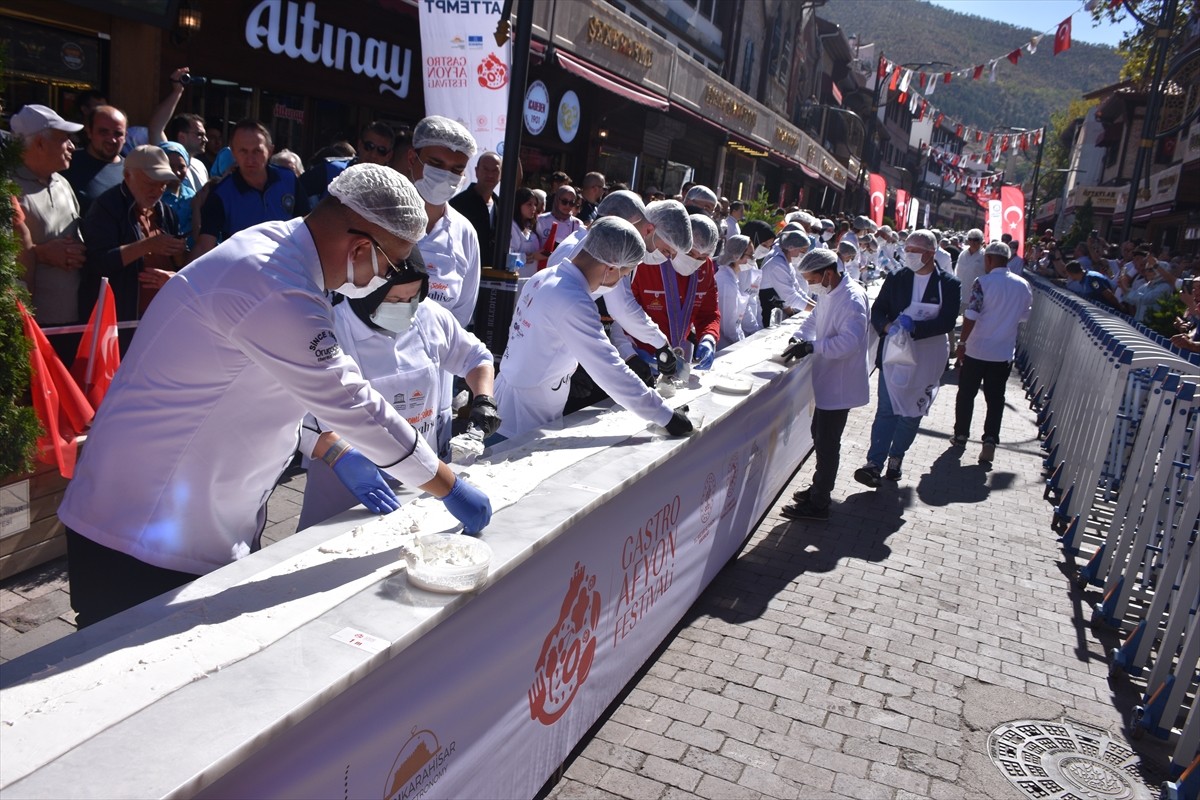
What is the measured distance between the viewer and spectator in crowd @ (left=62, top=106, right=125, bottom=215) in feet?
18.1

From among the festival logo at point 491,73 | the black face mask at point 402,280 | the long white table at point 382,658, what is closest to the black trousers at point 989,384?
the festival logo at point 491,73

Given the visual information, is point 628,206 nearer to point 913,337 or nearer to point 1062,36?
point 913,337

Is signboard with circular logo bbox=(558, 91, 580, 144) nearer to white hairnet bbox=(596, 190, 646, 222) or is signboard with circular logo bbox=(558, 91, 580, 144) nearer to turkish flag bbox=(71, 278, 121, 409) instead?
white hairnet bbox=(596, 190, 646, 222)

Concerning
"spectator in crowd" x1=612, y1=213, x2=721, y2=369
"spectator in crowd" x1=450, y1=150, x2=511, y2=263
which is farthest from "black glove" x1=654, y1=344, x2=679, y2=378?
"spectator in crowd" x1=450, y1=150, x2=511, y2=263

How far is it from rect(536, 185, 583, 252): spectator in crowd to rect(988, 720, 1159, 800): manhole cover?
6.73 meters

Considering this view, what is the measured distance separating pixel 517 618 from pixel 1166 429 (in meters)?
5.12

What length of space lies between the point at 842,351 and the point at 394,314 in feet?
15.2

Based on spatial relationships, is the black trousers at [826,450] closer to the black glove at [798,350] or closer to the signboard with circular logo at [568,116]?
the black glove at [798,350]

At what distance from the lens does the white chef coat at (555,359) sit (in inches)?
161

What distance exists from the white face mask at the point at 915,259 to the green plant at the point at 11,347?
6.86 m

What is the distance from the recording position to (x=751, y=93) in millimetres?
32812

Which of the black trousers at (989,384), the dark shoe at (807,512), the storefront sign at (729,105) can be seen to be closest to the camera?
the dark shoe at (807,512)

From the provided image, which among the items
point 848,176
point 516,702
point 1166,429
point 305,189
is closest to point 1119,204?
point 848,176

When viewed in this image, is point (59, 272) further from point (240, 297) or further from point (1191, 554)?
point (1191, 554)
